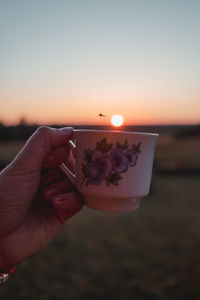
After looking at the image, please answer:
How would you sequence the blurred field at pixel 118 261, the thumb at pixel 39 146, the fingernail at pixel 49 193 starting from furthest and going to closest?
the blurred field at pixel 118 261 < the fingernail at pixel 49 193 < the thumb at pixel 39 146

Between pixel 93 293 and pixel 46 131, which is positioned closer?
pixel 46 131

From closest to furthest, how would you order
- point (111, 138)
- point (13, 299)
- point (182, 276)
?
point (111, 138) < point (13, 299) < point (182, 276)

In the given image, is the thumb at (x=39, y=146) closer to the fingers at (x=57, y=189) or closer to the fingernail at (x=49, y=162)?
the fingernail at (x=49, y=162)

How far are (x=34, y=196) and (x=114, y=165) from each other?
505mm

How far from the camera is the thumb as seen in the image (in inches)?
53.9

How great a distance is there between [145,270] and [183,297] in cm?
55

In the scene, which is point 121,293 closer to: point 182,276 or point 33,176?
point 182,276

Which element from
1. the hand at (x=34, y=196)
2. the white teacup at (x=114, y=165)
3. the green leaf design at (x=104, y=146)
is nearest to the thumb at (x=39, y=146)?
the hand at (x=34, y=196)

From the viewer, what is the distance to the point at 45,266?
136 inches

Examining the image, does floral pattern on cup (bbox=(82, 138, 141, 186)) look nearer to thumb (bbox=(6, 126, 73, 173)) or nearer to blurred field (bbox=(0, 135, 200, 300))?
thumb (bbox=(6, 126, 73, 173))

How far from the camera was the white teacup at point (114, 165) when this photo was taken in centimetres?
121

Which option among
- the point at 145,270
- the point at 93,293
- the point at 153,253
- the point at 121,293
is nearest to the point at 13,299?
the point at 93,293

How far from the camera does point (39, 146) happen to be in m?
1.37

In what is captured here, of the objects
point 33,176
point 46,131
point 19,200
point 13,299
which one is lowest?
point 13,299
